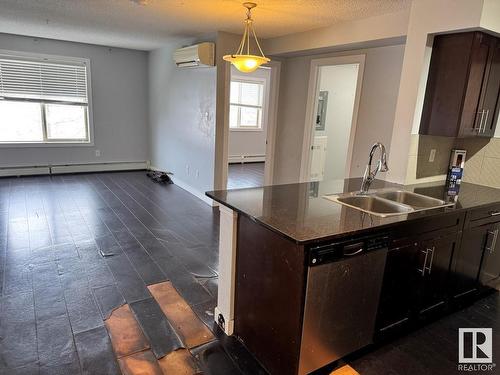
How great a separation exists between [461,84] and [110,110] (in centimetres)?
592

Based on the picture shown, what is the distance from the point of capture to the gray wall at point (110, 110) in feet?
19.3

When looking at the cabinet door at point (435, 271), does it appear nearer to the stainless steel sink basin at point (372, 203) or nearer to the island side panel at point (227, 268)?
the stainless steel sink basin at point (372, 203)

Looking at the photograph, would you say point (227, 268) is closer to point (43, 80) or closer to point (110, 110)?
point (110, 110)

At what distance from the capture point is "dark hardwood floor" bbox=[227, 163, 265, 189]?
6365 mm

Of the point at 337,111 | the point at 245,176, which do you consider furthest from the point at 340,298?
the point at 245,176

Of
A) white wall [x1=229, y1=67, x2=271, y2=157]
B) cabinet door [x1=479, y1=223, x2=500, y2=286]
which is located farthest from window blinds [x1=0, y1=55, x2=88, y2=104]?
cabinet door [x1=479, y1=223, x2=500, y2=286]

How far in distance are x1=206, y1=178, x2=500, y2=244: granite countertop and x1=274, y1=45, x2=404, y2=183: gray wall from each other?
1125 mm

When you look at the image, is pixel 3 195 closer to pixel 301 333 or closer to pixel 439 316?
pixel 301 333

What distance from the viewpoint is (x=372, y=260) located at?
1.79 m

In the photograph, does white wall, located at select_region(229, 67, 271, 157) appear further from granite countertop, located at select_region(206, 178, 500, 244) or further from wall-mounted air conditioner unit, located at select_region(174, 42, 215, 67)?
granite countertop, located at select_region(206, 178, 500, 244)

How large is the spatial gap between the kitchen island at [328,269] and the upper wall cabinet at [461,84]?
1.90 feet

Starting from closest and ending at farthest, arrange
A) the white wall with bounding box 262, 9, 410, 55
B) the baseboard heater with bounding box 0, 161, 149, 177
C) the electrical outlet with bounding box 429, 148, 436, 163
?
1. the electrical outlet with bounding box 429, 148, 436, 163
2. the white wall with bounding box 262, 9, 410, 55
3. the baseboard heater with bounding box 0, 161, 149, 177

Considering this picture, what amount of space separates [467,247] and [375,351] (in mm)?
995

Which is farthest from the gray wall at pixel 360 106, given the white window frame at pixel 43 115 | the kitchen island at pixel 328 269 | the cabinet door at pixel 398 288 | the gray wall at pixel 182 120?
the white window frame at pixel 43 115
